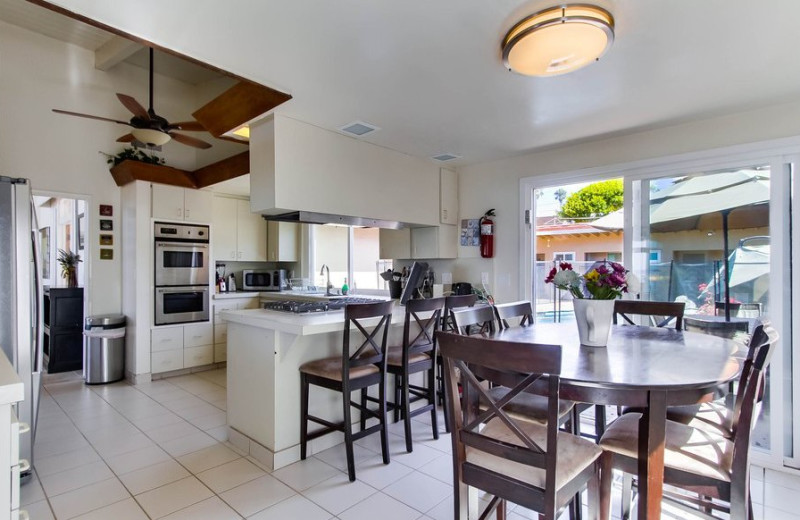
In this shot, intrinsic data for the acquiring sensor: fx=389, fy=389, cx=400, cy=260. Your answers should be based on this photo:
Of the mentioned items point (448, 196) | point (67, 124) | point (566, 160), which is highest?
point (67, 124)

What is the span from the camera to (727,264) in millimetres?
2789

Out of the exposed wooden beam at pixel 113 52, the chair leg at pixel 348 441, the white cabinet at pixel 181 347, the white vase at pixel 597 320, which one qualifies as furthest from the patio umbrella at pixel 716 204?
the exposed wooden beam at pixel 113 52

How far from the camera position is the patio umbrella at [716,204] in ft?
8.79

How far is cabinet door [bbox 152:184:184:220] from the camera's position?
4434 millimetres

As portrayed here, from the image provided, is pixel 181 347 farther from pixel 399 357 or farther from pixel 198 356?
pixel 399 357

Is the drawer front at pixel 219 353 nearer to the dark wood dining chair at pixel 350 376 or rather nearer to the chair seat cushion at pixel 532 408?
the dark wood dining chair at pixel 350 376

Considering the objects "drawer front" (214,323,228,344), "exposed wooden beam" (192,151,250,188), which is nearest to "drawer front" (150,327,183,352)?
"drawer front" (214,323,228,344)

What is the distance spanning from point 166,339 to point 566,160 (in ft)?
15.3

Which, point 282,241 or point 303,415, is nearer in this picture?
point 303,415

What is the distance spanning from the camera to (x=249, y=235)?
564cm

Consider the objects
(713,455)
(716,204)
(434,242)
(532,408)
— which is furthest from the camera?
(434,242)

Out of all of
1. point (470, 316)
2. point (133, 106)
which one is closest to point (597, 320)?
point (470, 316)

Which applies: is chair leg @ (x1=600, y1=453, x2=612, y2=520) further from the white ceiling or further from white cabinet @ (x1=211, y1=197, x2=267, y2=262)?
white cabinet @ (x1=211, y1=197, x2=267, y2=262)

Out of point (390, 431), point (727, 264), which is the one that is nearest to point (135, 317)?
point (390, 431)
